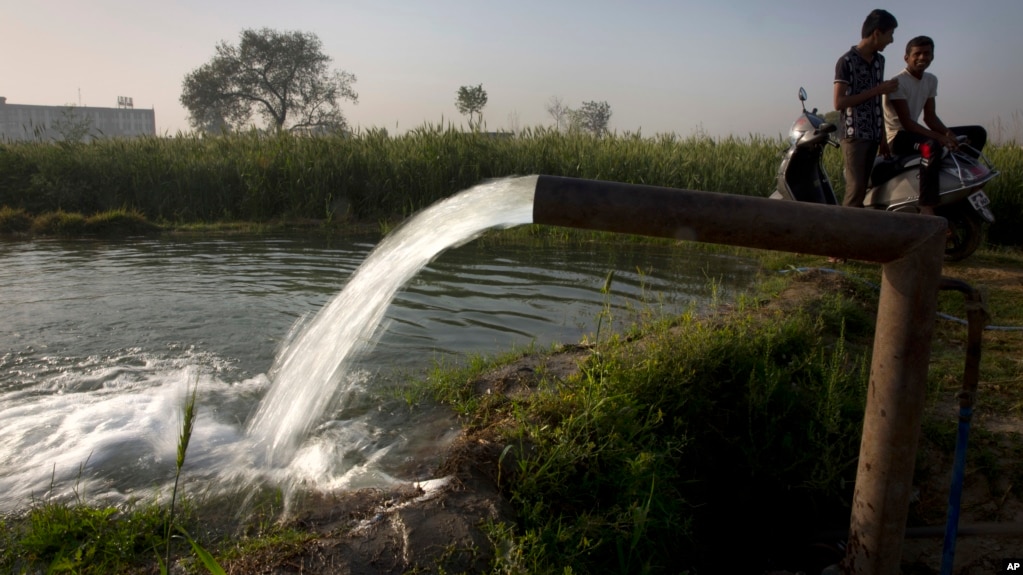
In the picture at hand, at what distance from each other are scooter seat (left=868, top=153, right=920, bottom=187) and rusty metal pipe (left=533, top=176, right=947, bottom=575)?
15.4ft

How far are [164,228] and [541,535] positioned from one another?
32.3 ft

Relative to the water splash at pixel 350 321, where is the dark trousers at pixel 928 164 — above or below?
above

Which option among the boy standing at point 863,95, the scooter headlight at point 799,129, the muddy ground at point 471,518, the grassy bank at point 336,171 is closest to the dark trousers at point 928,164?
the boy standing at point 863,95

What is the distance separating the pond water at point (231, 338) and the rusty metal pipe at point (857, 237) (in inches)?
62.7

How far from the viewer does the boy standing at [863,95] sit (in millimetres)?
5691

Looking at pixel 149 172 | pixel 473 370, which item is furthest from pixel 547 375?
pixel 149 172

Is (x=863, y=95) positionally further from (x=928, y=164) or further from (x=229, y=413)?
(x=229, y=413)

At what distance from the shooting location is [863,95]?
567 centimetres

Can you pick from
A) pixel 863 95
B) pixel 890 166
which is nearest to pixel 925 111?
pixel 890 166

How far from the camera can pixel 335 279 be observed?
22.9 ft

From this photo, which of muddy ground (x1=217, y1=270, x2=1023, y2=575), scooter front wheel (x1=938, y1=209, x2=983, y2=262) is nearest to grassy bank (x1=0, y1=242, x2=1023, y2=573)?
muddy ground (x1=217, y1=270, x2=1023, y2=575)

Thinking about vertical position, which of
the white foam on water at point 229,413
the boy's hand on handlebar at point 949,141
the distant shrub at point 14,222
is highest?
the boy's hand on handlebar at point 949,141

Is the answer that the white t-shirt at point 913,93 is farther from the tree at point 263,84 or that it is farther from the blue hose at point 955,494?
the tree at point 263,84

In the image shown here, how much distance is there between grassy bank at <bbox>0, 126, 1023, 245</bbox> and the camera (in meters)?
11.4
